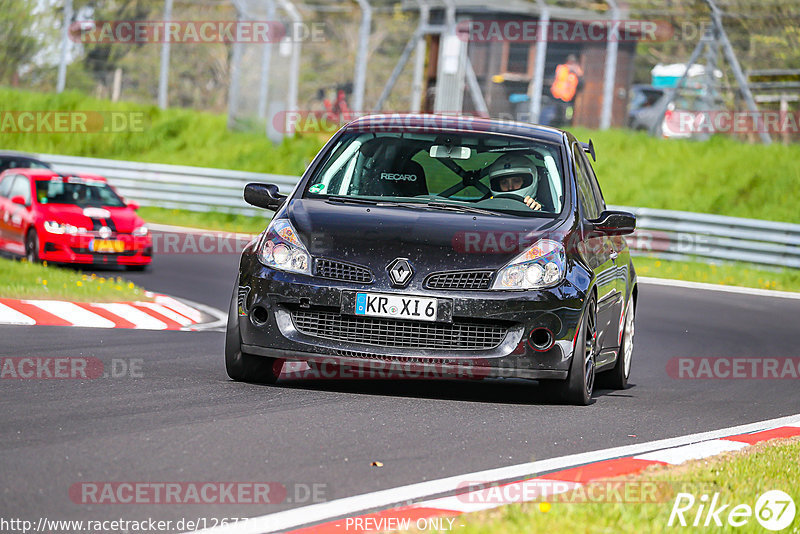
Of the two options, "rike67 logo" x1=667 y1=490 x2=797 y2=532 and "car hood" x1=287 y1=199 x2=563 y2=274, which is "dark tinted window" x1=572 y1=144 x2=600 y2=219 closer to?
"car hood" x1=287 y1=199 x2=563 y2=274

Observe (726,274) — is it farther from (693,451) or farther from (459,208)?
(693,451)

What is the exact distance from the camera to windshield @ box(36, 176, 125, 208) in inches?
766

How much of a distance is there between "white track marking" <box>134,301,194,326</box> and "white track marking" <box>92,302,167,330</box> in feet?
0.70

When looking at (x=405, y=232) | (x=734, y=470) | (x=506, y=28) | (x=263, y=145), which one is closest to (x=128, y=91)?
(x=263, y=145)

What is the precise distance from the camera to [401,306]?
25.8ft

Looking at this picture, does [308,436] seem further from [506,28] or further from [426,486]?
[506,28]

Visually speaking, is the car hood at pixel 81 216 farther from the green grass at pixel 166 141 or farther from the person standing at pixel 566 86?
the green grass at pixel 166 141

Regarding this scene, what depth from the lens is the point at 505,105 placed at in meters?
Result: 27.3

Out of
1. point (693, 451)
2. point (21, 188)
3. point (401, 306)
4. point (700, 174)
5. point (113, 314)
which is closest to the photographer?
point (693, 451)

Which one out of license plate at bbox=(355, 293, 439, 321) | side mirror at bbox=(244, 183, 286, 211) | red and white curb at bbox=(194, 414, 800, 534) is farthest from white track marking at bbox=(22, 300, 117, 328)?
red and white curb at bbox=(194, 414, 800, 534)

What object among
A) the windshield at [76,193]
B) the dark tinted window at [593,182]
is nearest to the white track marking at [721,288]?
the windshield at [76,193]

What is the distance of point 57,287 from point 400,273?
24.6 feet

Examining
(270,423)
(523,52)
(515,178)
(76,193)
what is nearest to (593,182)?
(515,178)

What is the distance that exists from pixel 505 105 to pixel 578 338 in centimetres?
1949
